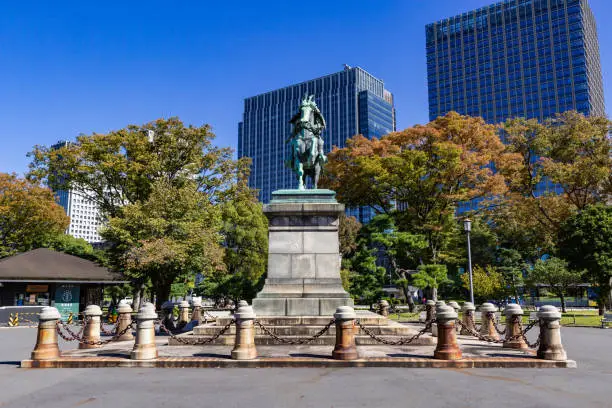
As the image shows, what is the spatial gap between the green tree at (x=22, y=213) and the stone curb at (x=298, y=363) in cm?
3471

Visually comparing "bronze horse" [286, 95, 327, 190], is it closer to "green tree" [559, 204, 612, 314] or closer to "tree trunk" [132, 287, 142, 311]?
"green tree" [559, 204, 612, 314]

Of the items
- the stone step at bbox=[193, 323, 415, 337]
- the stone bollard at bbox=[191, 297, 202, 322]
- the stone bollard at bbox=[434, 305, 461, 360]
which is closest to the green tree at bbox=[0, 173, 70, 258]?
the stone bollard at bbox=[191, 297, 202, 322]

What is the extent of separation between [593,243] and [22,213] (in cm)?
4573

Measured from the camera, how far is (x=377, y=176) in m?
33.1

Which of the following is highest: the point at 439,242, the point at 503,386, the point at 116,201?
the point at 116,201

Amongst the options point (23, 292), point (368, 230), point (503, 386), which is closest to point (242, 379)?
point (503, 386)

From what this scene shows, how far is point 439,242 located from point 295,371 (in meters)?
29.1

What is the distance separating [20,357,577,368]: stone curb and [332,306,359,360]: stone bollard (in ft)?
0.81

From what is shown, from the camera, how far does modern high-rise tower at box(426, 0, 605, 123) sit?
134 meters

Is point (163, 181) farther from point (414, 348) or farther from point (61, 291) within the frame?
point (414, 348)

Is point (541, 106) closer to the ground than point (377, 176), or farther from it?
farther from it

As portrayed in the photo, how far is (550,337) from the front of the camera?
11.1m

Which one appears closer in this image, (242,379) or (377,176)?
(242,379)

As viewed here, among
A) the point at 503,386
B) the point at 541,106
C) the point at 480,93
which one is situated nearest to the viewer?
the point at 503,386
